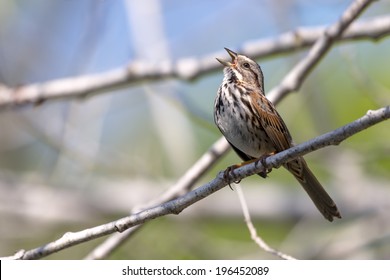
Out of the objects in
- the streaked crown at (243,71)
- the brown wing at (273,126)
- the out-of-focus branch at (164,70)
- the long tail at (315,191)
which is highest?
the out-of-focus branch at (164,70)

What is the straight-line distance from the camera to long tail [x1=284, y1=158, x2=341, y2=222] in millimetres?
6059

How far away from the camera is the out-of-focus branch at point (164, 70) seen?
690 centimetres

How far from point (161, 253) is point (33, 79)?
3.63 metres

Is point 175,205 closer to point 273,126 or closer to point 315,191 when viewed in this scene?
point 273,126

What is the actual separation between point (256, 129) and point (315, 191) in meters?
0.75

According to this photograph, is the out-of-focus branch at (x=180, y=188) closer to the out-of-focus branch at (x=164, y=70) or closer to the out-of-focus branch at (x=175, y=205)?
the out-of-focus branch at (x=175, y=205)

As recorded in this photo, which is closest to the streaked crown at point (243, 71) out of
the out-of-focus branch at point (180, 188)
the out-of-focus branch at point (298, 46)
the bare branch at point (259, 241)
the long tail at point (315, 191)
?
the out-of-focus branch at point (298, 46)

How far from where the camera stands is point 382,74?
9.98 m

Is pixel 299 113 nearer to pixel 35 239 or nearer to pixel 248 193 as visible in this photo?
pixel 248 193

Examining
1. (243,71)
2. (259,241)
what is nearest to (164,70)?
(243,71)

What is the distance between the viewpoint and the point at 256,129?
6004 mm

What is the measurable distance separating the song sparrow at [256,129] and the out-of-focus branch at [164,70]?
1100 mm

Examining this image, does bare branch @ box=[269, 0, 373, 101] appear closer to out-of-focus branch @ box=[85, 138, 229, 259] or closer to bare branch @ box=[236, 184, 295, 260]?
out-of-focus branch @ box=[85, 138, 229, 259]
